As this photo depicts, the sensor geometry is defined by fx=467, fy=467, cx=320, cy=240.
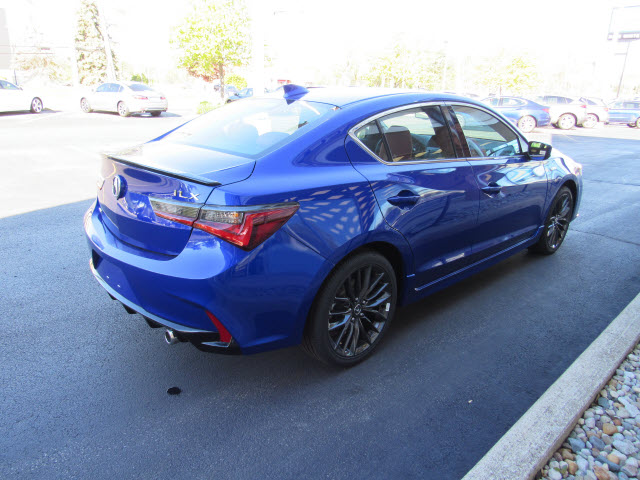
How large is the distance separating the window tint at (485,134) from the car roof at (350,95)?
192 millimetres

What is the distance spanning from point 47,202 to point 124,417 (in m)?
5.20

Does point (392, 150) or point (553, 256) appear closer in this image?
point (392, 150)

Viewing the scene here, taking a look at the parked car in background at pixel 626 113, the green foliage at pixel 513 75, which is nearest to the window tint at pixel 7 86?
the parked car in background at pixel 626 113

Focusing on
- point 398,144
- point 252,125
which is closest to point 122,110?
point 252,125

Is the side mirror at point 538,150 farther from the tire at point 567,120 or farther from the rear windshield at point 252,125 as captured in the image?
the tire at point 567,120

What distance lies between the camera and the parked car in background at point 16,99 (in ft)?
63.7

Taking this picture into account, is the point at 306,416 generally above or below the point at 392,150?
below

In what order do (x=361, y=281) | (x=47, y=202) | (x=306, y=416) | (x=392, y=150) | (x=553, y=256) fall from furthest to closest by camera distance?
1. (x=47, y=202)
2. (x=553, y=256)
3. (x=392, y=150)
4. (x=361, y=281)
5. (x=306, y=416)

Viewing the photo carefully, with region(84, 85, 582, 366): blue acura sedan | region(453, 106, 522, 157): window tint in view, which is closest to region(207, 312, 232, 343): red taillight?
region(84, 85, 582, 366): blue acura sedan

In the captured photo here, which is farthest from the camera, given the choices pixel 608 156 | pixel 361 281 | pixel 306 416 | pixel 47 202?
pixel 608 156

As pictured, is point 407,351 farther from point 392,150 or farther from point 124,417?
point 124,417

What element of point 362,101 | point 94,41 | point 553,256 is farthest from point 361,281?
point 94,41

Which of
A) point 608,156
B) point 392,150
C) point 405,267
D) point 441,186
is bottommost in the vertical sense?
point 608,156

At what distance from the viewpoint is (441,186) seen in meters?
3.18
